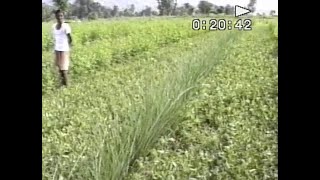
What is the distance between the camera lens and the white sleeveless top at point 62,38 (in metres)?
1.92

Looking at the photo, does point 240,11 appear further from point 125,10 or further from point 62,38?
point 62,38

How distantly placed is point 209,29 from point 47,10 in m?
0.53

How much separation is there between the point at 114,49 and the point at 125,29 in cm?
9

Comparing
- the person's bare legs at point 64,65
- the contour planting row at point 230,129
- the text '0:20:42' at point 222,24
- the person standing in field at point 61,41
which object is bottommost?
the contour planting row at point 230,129

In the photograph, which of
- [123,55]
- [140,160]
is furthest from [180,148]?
[123,55]

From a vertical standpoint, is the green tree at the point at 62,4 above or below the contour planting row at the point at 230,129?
above

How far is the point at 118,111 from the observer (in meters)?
1.92

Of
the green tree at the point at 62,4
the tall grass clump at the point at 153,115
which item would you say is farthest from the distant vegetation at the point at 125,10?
the tall grass clump at the point at 153,115

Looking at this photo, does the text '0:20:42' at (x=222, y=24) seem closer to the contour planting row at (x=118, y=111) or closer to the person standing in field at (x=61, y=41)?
the contour planting row at (x=118, y=111)

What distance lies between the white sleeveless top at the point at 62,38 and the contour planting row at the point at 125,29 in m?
0.02

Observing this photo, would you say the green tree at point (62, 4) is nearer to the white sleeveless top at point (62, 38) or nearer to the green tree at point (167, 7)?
the white sleeveless top at point (62, 38)
